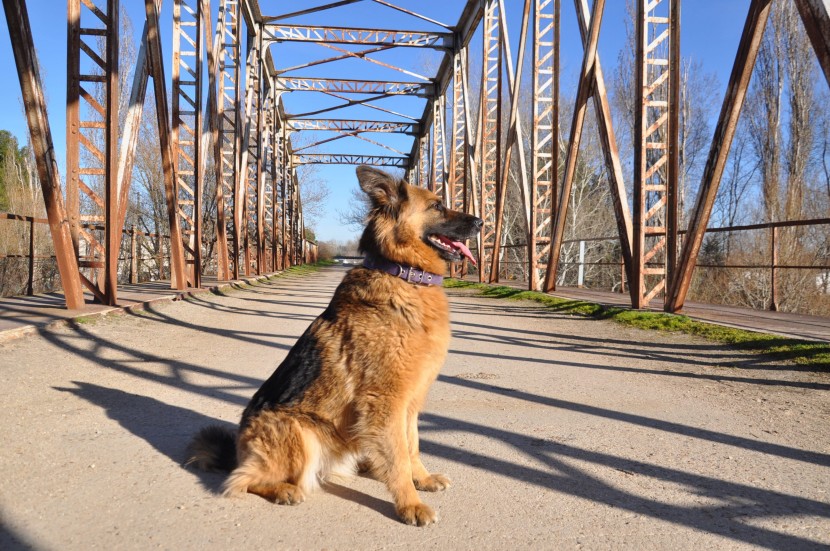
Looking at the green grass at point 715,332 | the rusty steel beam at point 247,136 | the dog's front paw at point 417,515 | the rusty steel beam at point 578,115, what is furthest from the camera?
the rusty steel beam at point 247,136

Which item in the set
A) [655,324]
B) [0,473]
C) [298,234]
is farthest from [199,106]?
[298,234]

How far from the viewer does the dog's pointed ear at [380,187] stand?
3256 mm

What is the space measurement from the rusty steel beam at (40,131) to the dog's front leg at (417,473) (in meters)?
6.38

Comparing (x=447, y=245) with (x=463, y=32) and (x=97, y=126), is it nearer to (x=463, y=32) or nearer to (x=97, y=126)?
(x=97, y=126)

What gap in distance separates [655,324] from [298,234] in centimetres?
5056

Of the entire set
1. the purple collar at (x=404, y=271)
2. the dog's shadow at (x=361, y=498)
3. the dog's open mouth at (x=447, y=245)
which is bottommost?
the dog's shadow at (x=361, y=498)

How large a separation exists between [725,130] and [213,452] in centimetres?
758

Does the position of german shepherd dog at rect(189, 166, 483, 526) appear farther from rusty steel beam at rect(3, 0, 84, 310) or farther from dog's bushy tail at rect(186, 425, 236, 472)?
rusty steel beam at rect(3, 0, 84, 310)

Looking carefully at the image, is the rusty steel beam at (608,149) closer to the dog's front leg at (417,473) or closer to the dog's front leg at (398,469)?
the dog's front leg at (417,473)

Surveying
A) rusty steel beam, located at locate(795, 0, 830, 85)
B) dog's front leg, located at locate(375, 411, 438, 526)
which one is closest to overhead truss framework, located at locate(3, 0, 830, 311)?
rusty steel beam, located at locate(795, 0, 830, 85)

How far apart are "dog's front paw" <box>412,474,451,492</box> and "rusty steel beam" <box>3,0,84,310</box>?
6540 millimetres

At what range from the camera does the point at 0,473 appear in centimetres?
290

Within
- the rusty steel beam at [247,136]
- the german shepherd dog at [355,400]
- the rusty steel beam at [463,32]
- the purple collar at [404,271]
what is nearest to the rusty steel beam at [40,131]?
the german shepherd dog at [355,400]

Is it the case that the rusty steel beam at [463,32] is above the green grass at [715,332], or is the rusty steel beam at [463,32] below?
above
